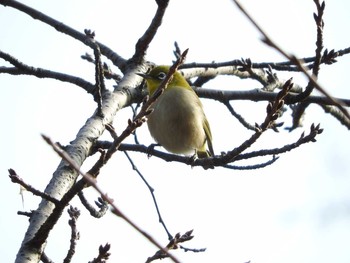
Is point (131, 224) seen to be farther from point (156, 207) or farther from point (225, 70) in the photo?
point (225, 70)

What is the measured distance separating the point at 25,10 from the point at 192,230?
2.88 meters

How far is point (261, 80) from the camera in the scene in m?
6.66

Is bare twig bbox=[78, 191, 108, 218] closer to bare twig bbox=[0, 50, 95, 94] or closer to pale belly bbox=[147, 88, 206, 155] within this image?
bare twig bbox=[0, 50, 95, 94]

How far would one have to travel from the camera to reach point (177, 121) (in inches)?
244

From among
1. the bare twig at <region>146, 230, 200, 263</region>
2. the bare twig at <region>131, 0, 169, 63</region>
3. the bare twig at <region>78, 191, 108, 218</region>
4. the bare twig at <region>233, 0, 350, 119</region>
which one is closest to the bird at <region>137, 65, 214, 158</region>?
the bare twig at <region>131, 0, 169, 63</region>

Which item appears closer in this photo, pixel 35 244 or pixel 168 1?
pixel 35 244

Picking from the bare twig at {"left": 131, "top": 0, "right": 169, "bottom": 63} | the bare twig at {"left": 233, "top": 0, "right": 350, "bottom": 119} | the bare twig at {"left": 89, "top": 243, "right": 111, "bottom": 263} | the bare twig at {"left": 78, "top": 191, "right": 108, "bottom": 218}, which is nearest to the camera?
the bare twig at {"left": 233, "top": 0, "right": 350, "bottom": 119}

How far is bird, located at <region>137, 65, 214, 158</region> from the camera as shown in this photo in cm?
615

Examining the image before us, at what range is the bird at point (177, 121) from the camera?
20.2 feet

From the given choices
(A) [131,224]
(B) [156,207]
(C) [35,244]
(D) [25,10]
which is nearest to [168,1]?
(D) [25,10]

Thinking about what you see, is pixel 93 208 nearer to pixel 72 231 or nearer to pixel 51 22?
pixel 72 231

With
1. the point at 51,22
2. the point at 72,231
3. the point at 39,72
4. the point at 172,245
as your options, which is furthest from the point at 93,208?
the point at 51,22

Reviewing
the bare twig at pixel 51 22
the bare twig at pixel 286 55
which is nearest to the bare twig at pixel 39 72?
the bare twig at pixel 51 22

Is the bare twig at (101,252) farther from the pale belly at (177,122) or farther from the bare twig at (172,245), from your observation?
the pale belly at (177,122)
